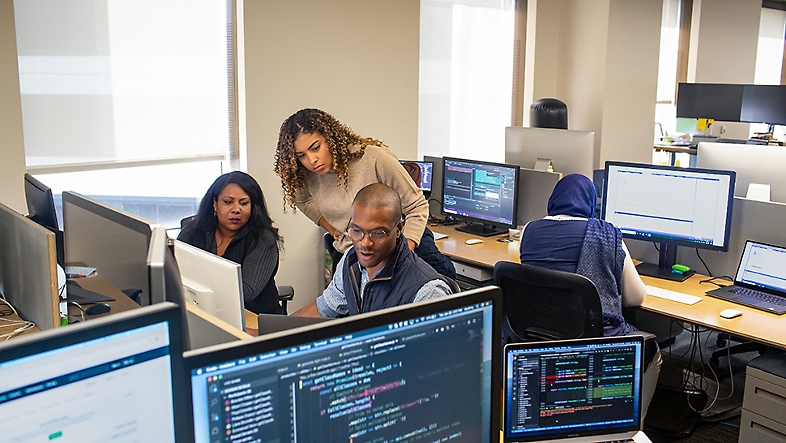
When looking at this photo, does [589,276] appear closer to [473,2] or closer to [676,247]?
[676,247]

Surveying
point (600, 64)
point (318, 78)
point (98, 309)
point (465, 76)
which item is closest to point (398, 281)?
point (98, 309)

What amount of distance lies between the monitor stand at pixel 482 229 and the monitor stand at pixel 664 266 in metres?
1.02

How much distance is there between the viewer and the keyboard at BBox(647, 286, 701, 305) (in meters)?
2.98

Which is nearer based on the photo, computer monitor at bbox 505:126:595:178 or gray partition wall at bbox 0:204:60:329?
gray partition wall at bbox 0:204:60:329

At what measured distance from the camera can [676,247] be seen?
3477 mm

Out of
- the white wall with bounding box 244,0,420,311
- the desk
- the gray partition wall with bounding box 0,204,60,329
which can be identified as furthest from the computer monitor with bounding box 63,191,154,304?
the white wall with bounding box 244,0,420,311

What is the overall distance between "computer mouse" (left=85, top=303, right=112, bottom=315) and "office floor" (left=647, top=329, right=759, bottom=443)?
7.72 feet

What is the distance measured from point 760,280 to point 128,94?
340cm

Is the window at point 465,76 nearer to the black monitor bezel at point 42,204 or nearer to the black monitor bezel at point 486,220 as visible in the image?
the black monitor bezel at point 486,220

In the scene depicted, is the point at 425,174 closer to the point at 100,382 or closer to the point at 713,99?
the point at 100,382

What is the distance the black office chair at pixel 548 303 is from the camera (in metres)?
2.55

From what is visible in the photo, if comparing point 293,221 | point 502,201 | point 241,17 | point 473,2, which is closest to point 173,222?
A: point 293,221

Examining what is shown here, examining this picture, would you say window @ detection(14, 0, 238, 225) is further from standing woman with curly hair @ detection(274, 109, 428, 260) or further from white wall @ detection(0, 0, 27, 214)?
standing woman with curly hair @ detection(274, 109, 428, 260)

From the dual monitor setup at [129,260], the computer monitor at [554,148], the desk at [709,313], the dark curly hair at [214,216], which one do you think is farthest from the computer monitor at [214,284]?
the computer monitor at [554,148]
